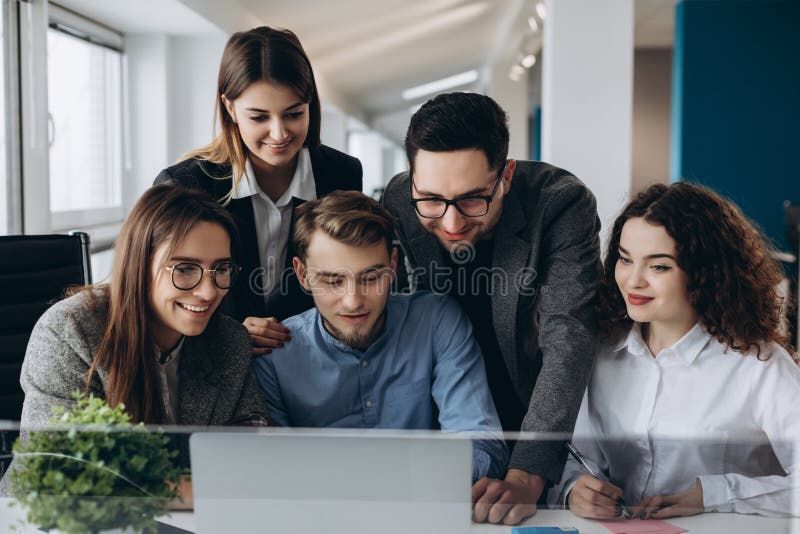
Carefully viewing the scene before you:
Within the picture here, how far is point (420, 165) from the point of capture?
1.29m

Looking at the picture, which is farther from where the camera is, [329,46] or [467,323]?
[329,46]

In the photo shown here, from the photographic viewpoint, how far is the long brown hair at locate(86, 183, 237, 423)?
3.78 ft

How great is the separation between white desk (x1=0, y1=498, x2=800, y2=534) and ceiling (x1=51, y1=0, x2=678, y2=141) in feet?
3.45

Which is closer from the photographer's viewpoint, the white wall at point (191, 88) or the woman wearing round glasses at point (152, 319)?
the woman wearing round glasses at point (152, 319)

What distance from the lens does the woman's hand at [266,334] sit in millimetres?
1356

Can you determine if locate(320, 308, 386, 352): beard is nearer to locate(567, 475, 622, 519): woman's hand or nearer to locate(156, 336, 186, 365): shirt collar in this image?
locate(156, 336, 186, 365): shirt collar

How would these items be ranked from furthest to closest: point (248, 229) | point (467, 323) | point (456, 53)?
1. point (456, 53)
2. point (248, 229)
3. point (467, 323)

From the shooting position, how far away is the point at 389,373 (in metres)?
1.38

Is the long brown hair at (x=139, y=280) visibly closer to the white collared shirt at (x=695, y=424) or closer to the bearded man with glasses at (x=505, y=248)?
the bearded man with glasses at (x=505, y=248)

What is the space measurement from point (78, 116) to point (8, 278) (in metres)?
1.49

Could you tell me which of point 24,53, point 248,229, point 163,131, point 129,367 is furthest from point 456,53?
point 129,367

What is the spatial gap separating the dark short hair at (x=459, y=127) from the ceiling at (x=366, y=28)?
40 cm

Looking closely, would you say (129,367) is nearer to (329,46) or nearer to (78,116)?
(329,46)

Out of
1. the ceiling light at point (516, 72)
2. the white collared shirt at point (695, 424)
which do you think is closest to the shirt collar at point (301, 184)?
the white collared shirt at point (695, 424)
